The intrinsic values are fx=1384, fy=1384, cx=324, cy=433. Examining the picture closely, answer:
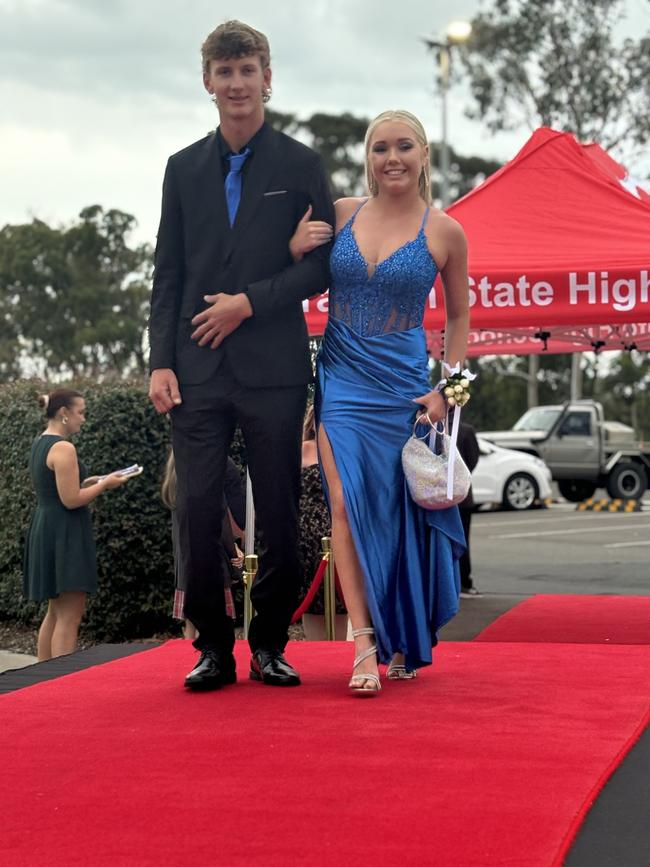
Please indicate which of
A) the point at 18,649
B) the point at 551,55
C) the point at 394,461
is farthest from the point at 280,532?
the point at 551,55

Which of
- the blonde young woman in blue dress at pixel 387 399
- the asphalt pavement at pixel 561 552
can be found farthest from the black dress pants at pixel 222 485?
the asphalt pavement at pixel 561 552

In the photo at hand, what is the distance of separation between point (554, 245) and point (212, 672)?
145 inches

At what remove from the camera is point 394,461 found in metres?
4.47

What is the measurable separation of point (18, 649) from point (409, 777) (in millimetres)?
6861

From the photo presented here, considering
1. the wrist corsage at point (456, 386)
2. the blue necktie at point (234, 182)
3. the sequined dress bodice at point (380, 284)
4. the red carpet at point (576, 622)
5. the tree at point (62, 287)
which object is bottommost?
the red carpet at point (576, 622)

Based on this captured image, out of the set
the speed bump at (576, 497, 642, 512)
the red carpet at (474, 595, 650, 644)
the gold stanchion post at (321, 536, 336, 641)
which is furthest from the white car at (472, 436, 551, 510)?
the gold stanchion post at (321, 536, 336, 641)

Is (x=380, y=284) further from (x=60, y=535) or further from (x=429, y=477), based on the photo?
(x=60, y=535)

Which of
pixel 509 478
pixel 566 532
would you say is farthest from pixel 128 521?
pixel 509 478

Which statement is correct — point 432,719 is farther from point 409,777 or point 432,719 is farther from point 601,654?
point 601,654

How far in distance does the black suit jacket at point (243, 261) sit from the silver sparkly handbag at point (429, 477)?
419 millimetres

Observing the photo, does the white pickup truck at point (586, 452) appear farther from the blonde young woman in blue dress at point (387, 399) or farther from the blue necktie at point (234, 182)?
the blue necktie at point (234, 182)

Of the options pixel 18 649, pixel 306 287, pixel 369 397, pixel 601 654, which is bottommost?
pixel 18 649

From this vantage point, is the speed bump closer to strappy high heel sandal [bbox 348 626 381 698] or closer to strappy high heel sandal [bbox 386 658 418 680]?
strappy high heel sandal [bbox 386 658 418 680]

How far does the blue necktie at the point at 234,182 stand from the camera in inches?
171
